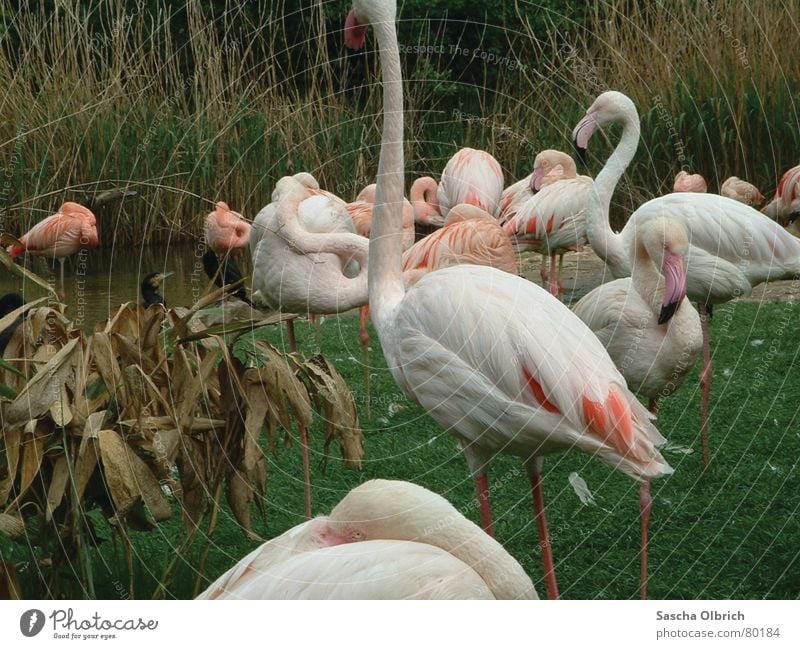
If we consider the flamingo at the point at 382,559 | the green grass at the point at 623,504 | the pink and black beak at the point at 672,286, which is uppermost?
the pink and black beak at the point at 672,286

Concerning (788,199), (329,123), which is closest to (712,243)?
(788,199)

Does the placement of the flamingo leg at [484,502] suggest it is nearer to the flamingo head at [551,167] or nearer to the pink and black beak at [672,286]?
the pink and black beak at [672,286]

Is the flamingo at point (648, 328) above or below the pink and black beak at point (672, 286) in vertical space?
below

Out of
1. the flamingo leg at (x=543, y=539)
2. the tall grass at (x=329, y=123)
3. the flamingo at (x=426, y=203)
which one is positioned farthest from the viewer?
the flamingo at (x=426, y=203)

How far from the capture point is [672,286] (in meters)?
2.85

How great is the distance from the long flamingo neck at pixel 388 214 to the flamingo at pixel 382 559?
828 millimetres

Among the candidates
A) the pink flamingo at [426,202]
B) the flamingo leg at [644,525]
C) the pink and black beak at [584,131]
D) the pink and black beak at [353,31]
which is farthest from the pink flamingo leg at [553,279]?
the pink and black beak at [353,31]

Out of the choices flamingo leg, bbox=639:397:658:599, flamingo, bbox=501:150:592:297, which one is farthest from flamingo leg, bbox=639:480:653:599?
flamingo, bbox=501:150:592:297

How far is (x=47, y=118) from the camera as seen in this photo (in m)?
6.20

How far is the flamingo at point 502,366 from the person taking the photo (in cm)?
239

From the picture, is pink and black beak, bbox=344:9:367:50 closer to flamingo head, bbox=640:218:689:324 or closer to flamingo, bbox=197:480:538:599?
flamingo head, bbox=640:218:689:324

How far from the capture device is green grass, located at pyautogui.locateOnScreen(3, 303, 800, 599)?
267 centimetres

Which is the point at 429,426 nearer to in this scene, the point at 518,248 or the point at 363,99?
the point at 518,248

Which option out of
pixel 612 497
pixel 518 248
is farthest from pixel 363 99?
pixel 612 497
